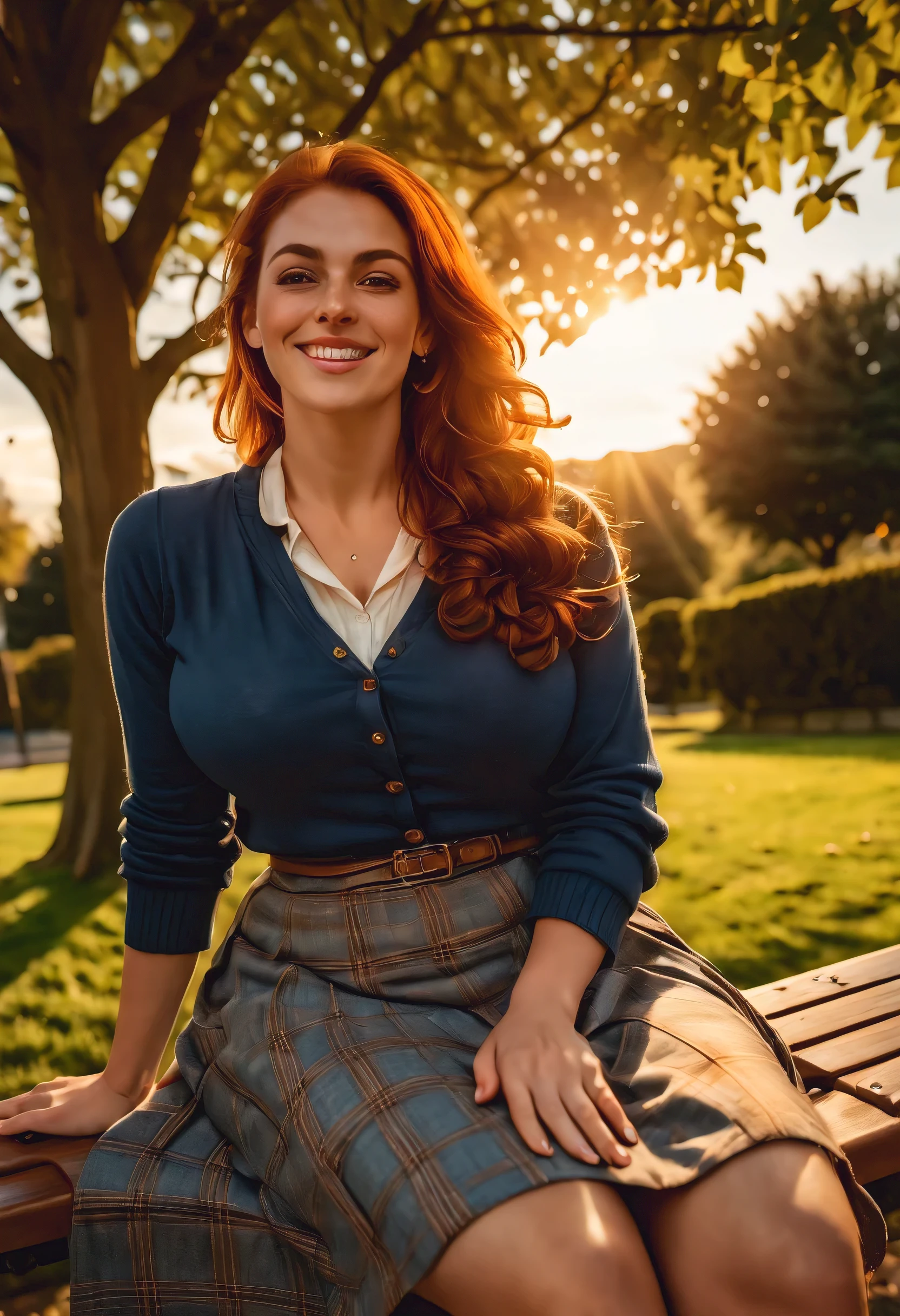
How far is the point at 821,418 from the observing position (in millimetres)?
29844

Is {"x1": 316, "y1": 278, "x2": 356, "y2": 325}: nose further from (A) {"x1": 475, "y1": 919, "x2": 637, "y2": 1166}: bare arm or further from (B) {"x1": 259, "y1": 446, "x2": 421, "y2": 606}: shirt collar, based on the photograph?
(A) {"x1": 475, "y1": 919, "x2": 637, "y2": 1166}: bare arm

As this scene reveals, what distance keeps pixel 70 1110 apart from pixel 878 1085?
164cm

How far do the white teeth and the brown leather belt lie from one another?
0.94 m

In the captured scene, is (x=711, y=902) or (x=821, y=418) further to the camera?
Answer: (x=821, y=418)

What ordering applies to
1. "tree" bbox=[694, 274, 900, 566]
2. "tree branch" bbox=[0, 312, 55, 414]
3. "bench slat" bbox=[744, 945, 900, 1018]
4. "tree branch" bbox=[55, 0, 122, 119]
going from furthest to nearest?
1. "tree" bbox=[694, 274, 900, 566]
2. "tree branch" bbox=[0, 312, 55, 414]
3. "tree branch" bbox=[55, 0, 122, 119]
4. "bench slat" bbox=[744, 945, 900, 1018]

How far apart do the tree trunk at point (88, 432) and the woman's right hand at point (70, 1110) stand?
11.8ft

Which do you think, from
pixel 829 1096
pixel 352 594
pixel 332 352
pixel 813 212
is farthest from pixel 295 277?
pixel 813 212

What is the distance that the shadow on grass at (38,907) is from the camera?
15.3ft

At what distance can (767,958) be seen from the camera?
4621mm

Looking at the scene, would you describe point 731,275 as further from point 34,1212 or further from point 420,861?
point 34,1212

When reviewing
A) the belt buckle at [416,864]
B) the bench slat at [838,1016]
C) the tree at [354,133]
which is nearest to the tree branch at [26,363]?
the tree at [354,133]

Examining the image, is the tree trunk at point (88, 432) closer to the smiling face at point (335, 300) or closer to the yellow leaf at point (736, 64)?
the yellow leaf at point (736, 64)

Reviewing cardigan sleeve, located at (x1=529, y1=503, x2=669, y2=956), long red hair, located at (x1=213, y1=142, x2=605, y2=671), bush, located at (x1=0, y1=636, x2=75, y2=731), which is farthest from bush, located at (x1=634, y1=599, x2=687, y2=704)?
cardigan sleeve, located at (x1=529, y1=503, x2=669, y2=956)

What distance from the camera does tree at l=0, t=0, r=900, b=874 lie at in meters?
4.59
